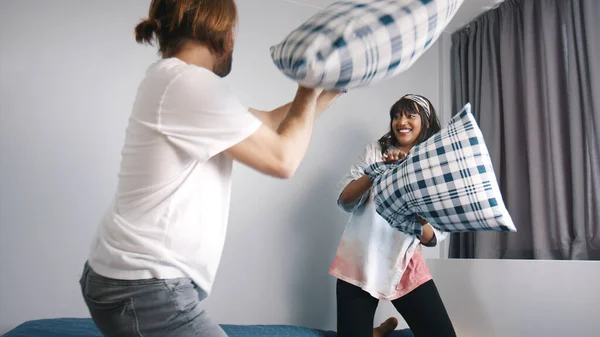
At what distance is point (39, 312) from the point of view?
208cm

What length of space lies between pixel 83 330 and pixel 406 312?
1132mm

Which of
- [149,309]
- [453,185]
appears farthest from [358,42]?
[453,185]

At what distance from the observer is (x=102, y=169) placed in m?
2.28

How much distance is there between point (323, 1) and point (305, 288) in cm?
152

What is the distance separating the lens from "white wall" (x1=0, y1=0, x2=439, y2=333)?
212 cm

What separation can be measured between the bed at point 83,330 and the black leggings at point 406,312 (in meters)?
0.24

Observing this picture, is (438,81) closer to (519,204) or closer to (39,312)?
(519,204)

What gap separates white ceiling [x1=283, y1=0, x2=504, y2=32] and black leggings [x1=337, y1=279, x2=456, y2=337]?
1569 mm

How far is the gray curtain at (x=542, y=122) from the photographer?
2.09 metres

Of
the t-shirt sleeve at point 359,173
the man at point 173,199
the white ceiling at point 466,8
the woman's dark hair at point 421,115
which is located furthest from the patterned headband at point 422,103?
the man at point 173,199

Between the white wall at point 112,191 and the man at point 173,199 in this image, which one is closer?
the man at point 173,199

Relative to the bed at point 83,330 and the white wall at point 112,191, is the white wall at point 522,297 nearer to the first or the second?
the white wall at point 112,191

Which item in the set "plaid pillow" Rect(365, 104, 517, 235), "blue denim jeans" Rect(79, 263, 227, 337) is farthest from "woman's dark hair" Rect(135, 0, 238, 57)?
"plaid pillow" Rect(365, 104, 517, 235)

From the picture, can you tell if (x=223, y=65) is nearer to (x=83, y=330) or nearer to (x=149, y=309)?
(x=149, y=309)
